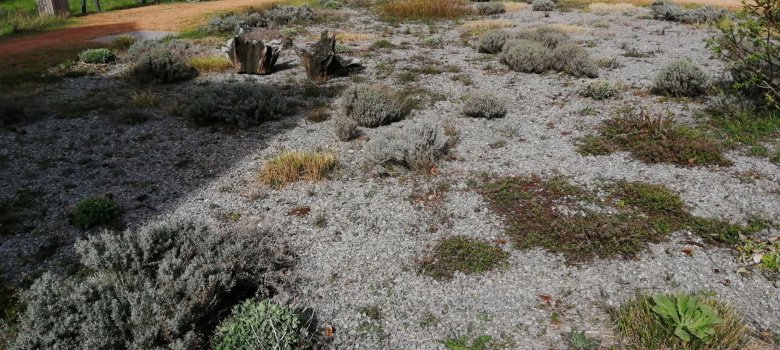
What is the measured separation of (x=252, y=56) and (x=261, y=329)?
1195cm

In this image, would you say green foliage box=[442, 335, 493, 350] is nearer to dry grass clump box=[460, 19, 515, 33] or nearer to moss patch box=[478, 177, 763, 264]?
moss patch box=[478, 177, 763, 264]

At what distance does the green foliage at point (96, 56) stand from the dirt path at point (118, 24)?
377 centimetres

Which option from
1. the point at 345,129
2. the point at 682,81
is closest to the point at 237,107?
the point at 345,129

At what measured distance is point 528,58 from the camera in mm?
14047

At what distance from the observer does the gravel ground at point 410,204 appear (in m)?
4.88

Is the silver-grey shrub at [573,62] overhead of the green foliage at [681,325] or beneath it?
overhead

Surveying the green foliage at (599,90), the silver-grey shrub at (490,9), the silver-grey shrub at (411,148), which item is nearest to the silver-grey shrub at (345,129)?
the silver-grey shrub at (411,148)

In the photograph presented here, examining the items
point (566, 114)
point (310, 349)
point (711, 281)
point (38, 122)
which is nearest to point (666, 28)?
point (566, 114)

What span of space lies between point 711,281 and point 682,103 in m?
7.03

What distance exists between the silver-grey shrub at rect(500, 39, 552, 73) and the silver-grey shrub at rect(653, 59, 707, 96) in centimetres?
350

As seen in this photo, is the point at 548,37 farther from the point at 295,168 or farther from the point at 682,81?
the point at 295,168

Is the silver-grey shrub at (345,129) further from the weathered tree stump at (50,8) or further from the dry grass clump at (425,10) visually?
the weathered tree stump at (50,8)

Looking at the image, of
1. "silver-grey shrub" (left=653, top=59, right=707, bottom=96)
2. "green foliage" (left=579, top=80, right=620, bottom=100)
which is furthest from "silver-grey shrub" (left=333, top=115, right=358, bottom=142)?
"silver-grey shrub" (left=653, top=59, right=707, bottom=96)

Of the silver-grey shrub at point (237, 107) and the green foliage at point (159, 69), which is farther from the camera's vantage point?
the green foliage at point (159, 69)
